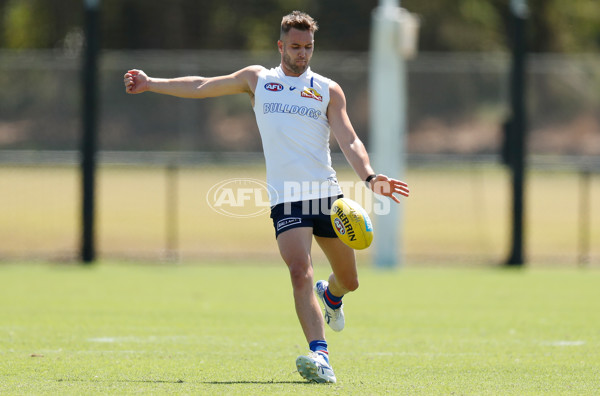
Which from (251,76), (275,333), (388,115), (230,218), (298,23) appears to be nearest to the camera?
(298,23)

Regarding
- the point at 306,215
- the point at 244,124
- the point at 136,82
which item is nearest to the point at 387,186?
the point at 306,215

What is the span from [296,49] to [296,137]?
640mm

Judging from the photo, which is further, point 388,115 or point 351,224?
point 388,115

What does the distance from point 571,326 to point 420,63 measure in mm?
16876

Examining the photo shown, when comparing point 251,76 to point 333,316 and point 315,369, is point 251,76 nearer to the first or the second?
point 333,316

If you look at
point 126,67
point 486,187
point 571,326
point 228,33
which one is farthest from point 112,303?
point 228,33

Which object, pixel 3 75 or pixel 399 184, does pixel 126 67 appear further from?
pixel 399 184

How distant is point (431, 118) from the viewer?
1021 inches

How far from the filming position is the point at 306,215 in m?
6.92

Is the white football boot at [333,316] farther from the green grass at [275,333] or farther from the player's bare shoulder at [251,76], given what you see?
the player's bare shoulder at [251,76]

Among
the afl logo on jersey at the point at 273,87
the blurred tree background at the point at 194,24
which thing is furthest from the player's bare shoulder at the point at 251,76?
the blurred tree background at the point at 194,24

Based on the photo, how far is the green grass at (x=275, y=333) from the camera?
6594 millimetres

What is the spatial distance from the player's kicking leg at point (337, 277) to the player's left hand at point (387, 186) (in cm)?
63

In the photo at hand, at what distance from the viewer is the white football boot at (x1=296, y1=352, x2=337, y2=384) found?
6473mm
